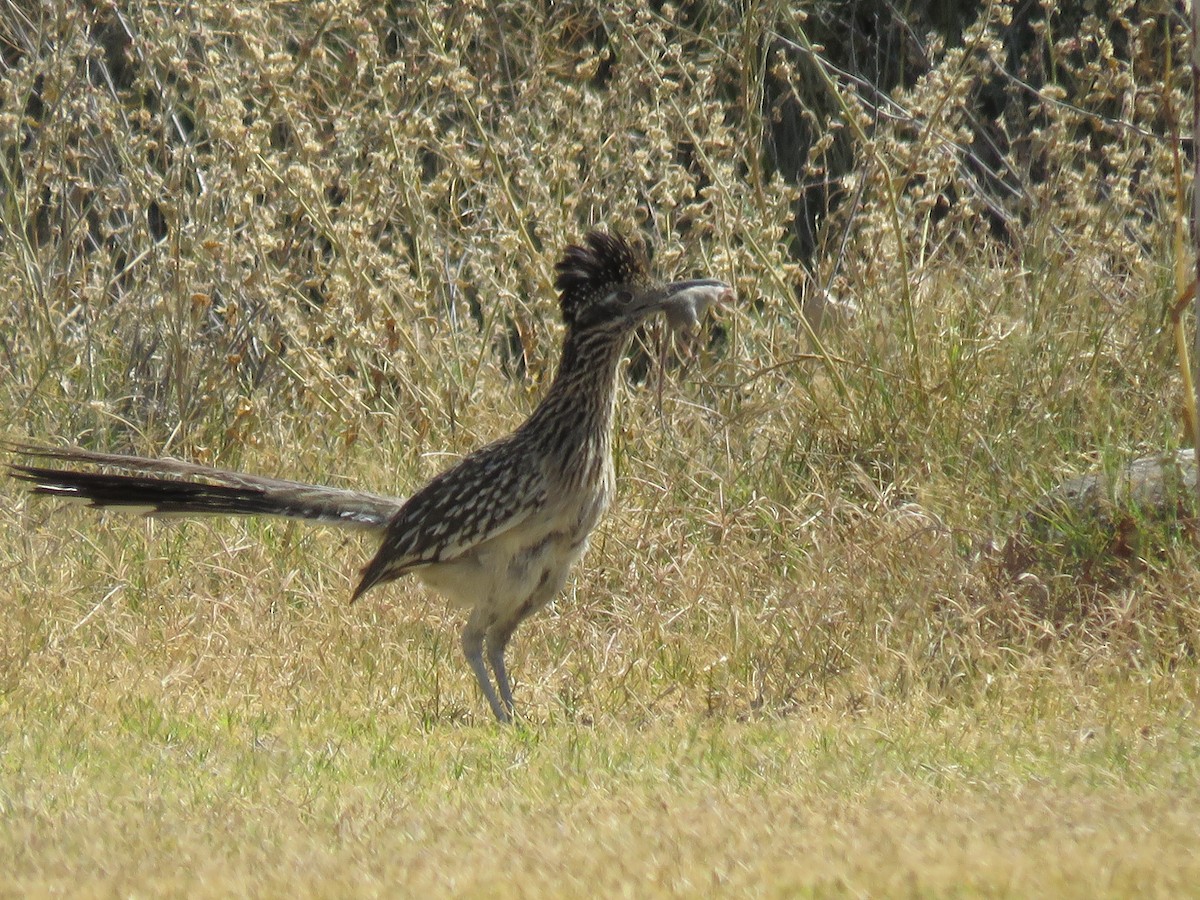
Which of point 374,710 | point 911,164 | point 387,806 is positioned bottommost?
point 374,710

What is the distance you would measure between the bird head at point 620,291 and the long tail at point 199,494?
112cm

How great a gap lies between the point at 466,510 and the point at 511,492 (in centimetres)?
17

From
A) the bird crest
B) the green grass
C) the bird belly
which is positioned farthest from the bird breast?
the bird crest

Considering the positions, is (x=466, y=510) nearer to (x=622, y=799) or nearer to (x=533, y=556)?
(x=533, y=556)

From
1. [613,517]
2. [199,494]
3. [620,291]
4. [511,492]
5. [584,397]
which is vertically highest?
[620,291]

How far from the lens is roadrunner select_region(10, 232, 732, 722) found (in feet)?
21.7

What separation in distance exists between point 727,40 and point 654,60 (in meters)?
2.45

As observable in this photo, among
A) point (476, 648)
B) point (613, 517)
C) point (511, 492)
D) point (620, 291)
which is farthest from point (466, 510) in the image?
point (613, 517)

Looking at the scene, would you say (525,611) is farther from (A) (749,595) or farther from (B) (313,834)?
(B) (313,834)

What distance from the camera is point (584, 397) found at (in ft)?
22.6

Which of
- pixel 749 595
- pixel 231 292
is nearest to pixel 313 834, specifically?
pixel 749 595

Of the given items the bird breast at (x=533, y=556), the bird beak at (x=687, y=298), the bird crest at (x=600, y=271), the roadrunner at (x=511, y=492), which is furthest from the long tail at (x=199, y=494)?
the bird beak at (x=687, y=298)

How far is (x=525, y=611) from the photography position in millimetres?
6719

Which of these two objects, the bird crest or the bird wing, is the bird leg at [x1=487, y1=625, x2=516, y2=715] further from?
the bird crest
